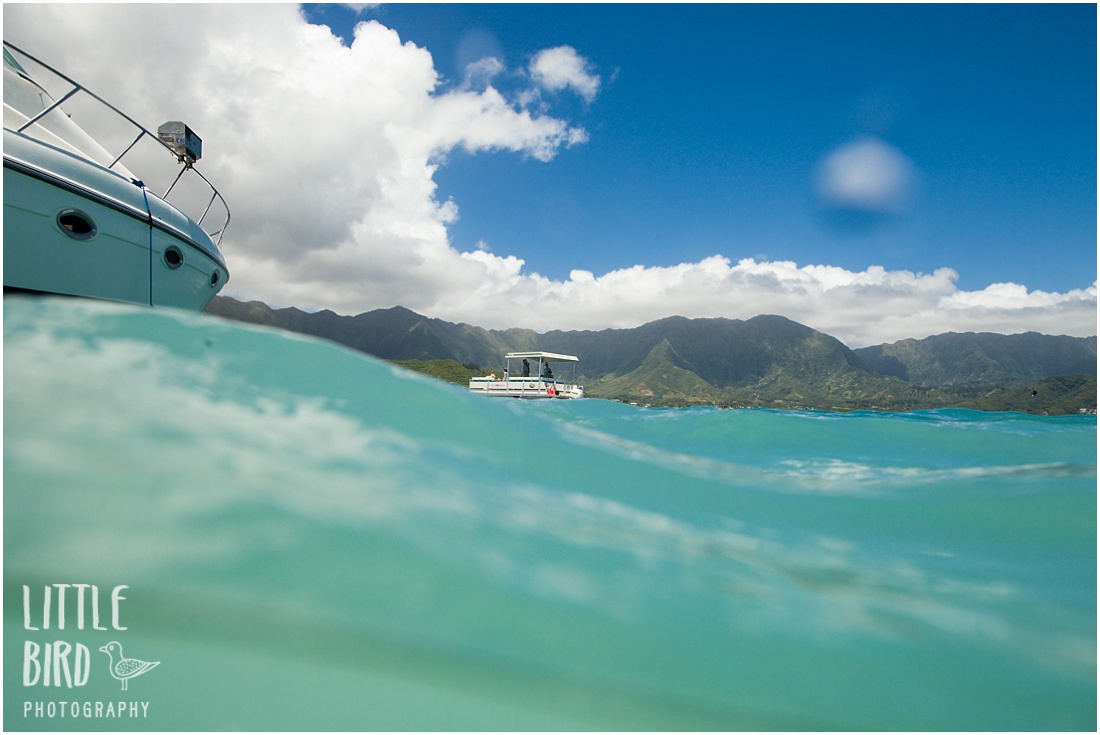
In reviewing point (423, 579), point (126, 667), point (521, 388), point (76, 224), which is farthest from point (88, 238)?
point (521, 388)

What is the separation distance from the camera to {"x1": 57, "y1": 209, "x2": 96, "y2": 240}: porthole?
7.97 meters

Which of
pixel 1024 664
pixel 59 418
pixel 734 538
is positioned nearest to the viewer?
pixel 1024 664

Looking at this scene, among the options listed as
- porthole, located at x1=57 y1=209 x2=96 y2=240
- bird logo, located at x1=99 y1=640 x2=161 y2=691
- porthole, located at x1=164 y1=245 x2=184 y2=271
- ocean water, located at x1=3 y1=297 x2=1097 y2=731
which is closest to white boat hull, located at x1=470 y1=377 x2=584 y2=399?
porthole, located at x1=164 y1=245 x2=184 y2=271

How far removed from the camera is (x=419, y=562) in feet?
10.8

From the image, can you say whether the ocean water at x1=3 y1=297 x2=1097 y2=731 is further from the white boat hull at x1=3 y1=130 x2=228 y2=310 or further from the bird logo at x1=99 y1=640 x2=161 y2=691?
the white boat hull at x1=3 y1=130 x2=228 y2=310

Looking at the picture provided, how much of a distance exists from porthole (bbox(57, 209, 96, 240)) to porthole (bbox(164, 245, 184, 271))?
1.70 meters

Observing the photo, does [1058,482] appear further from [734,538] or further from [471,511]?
[471,511]

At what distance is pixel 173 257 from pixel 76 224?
2119 millimetres

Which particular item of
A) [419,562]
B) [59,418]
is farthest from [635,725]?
[59,418]

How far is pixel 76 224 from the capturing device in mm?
8219

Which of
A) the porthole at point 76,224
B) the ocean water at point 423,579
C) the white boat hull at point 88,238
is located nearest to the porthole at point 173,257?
the white boat hull at point 88,238

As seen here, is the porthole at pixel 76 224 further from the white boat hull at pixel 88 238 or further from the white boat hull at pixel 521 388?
the white boat hull at pixel 521 388

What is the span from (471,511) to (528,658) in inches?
57.5

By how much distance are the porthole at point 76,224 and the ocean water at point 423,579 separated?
122 inches
